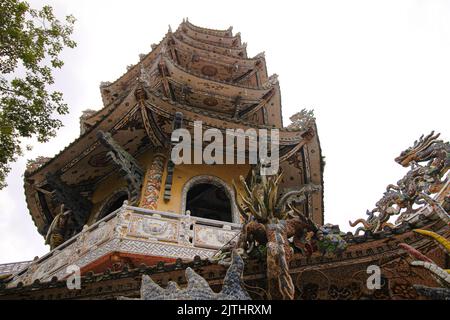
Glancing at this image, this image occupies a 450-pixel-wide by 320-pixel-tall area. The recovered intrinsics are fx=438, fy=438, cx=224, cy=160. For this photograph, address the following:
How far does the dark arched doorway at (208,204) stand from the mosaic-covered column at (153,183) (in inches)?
70.9

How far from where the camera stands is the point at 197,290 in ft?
15.6

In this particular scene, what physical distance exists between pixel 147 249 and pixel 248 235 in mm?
3378

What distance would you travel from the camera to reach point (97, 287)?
6.25 meters

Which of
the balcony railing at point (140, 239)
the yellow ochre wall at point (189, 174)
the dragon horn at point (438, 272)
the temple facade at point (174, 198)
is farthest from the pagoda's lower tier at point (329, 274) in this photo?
the yellow ochre wall at point (189, 174)

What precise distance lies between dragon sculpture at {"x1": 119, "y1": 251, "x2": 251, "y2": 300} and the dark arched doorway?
8.24m

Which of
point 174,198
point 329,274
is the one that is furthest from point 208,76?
point 329,274

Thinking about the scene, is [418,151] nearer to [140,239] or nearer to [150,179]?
[140,239]

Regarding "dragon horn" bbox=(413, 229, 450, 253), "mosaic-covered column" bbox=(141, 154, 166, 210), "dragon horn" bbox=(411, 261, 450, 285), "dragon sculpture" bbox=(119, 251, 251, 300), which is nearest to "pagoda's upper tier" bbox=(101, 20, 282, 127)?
"mosaic-covered column" bbox=(141, 154, 166, 210)

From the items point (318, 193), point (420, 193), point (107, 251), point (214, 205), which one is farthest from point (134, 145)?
point (420, 193)

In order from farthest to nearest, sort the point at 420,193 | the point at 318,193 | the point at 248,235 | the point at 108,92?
the point at 108,92 → the point at 318,193 → the point at 420,193 → the point at 248,235

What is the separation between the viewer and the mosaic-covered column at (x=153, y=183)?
10.8 metres

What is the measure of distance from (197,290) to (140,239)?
4.46 m

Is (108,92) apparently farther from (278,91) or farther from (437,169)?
(437,169)

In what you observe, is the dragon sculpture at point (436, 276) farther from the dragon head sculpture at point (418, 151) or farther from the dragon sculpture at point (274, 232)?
the dragon head sculpture at point (418, 151)
